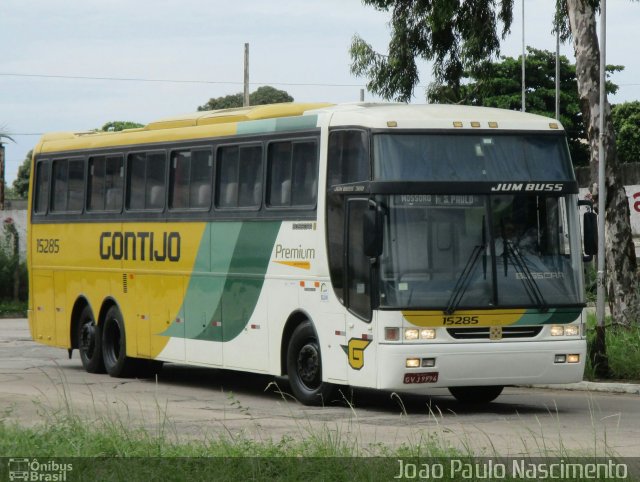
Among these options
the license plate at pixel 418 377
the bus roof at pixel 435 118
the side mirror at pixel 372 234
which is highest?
the bus roof at pixel 435 118

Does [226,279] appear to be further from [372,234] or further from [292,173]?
[372,234]

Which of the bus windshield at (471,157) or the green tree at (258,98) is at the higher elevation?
the green tree at (258,98)

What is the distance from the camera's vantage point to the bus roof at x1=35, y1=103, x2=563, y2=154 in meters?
16.5

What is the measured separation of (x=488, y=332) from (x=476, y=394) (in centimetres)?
200

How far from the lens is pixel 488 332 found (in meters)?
16.0

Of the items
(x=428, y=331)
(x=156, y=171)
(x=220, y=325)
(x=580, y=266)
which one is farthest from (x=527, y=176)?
(x=156, y=171)

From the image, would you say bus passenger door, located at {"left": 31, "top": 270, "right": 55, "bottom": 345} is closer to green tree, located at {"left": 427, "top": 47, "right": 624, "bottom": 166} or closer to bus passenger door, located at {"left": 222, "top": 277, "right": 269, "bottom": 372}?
bus passenger door, located at {"left": 222, "top": 277, "right": 269, "bottom": 372}

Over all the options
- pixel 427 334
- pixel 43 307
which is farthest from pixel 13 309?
pixel 427 334

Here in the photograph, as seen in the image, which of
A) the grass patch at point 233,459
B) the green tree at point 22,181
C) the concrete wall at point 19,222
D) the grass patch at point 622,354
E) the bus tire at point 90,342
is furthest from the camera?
the green tree at point 22,181

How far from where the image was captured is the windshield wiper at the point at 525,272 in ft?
53.1

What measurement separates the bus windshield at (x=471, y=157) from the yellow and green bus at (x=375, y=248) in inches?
0.8

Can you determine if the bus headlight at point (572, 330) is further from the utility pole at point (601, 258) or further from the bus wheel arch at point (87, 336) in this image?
the bus wheel arch at point (87, 336)

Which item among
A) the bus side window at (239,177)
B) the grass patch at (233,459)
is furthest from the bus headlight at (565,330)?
the grass patch at (233,459)

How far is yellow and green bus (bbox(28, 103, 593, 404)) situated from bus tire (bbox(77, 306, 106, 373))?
86.3 inches
